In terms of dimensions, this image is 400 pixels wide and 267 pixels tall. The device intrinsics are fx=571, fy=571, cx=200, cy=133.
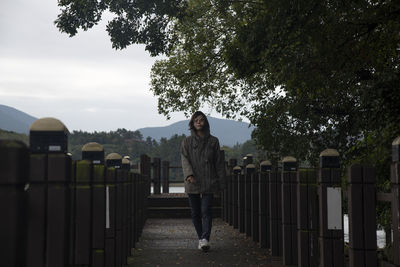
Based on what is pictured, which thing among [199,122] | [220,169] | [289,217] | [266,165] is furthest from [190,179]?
[289,217]

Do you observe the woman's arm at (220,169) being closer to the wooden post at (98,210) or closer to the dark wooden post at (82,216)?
the wooden post at (98,210)

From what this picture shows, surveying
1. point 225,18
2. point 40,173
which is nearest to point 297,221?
point 40,173

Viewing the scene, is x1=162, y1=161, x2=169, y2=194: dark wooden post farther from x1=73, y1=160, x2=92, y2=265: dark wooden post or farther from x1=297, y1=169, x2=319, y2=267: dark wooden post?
x1=73, y1=160, x2=92, y2=265: dark wooden post

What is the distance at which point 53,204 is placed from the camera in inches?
138

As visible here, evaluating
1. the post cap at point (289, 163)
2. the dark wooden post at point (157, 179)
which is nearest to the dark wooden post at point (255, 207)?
the post cap at point (289, 163)

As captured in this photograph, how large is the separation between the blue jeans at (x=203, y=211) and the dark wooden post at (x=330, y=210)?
9.43 ft

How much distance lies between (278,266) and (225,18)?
50.7 ft

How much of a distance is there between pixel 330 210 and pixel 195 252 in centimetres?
326

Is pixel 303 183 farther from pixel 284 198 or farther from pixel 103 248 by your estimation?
pixel 103 248

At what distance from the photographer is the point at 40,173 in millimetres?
3502

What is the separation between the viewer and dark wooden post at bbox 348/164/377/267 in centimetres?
512

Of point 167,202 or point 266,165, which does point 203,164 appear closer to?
point 266,165

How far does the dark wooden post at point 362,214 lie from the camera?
512cm

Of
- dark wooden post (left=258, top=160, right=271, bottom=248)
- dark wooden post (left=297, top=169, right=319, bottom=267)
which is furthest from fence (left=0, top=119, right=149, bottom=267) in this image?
dark wooden post (left=258, top=160, right=271, bottom=248)
